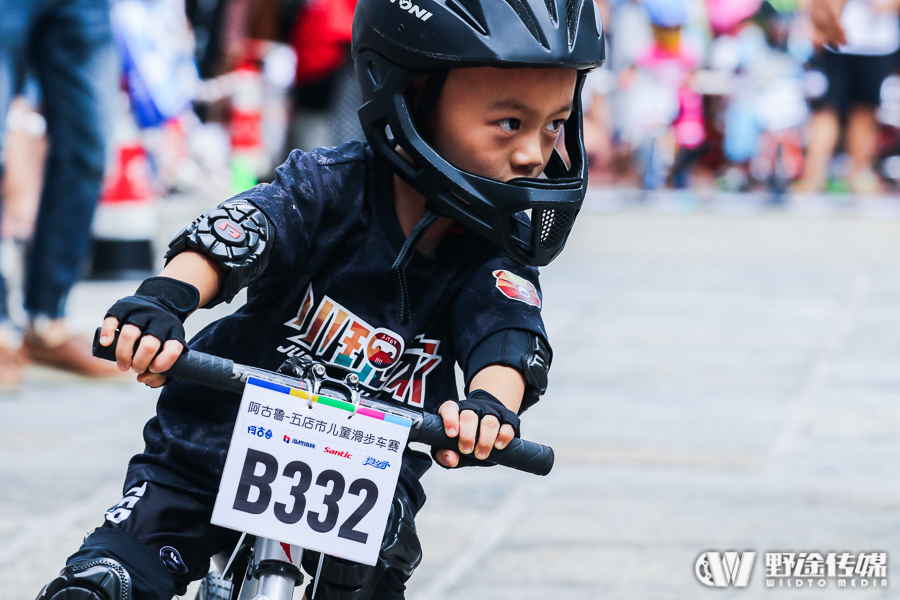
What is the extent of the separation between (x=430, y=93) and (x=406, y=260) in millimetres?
264

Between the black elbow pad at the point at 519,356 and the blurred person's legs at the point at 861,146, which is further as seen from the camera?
the blurred person's legs at the point at 861,146

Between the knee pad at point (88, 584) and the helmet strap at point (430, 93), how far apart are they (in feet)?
2.73

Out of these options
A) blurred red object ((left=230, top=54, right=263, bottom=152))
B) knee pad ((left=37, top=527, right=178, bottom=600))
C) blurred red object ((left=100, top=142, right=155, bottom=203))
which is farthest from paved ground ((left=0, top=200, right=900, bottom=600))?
blurred red object ((left=230, top=54, right=263, bottom=152))

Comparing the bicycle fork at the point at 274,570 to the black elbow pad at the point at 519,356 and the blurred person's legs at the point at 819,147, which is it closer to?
the black elbow pad at the point at 519,356

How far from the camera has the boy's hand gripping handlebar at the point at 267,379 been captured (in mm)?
1638

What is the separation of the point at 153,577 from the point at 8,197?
5.10m

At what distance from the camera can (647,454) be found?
4.17m

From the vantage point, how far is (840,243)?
865 centimetres

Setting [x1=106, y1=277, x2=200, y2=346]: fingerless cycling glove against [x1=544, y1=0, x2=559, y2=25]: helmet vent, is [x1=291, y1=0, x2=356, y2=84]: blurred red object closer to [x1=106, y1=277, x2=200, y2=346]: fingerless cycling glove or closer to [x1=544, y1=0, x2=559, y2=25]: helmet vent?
[x1=544, y1=0, x2=559, y2=25]: helmet vent

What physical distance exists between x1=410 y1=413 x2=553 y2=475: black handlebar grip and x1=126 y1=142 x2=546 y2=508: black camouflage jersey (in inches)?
11.4

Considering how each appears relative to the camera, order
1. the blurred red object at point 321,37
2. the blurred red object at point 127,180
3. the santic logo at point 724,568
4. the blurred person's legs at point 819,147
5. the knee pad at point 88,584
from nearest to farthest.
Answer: the knee pad at point 88,584, the santic logo at point 724,568, the blurred red object at point 127,180, the blurred red object at point 321,37, the blurred person's legs at point 819,147

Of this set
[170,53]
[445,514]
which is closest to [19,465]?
[445,514]

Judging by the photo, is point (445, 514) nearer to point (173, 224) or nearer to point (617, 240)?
point (173, 224)

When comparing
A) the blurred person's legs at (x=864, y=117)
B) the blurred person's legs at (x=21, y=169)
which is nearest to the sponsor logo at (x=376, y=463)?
the blurred person's legs at (x=21, y=169)
